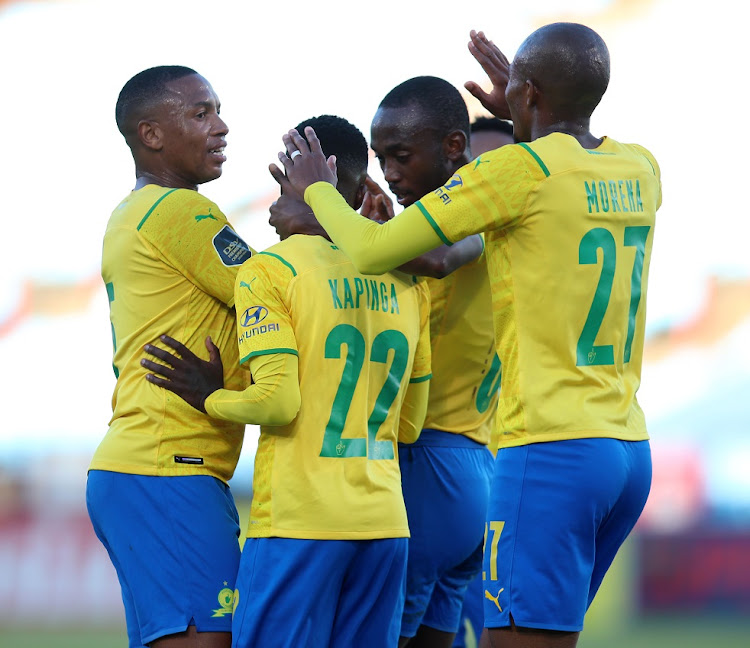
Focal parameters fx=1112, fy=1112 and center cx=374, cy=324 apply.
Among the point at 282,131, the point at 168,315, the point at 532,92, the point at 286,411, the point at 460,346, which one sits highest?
the point at 282,131

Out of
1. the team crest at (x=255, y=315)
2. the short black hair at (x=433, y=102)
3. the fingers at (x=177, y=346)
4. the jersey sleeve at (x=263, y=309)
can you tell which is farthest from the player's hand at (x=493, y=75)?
the fingers at (x=177, y=346)

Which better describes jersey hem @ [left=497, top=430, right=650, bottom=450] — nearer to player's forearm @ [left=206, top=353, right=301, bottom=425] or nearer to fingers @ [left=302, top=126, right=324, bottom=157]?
player's forearm @ [left=206, top=353, right=301, bottom=425]

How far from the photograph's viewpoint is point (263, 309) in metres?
3.45

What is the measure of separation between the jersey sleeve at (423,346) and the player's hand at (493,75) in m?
0.81

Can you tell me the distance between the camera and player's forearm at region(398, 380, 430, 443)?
4.02 m

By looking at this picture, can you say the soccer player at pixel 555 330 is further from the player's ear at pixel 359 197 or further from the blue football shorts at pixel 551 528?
the player's ear at pixel 359 197

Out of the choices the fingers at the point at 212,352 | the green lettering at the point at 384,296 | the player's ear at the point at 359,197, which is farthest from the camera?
the player's ear at the point at 359,197

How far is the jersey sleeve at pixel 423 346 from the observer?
13.0 ft

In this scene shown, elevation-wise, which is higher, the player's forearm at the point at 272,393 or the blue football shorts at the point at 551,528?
the player's forearm at the point at 272,393

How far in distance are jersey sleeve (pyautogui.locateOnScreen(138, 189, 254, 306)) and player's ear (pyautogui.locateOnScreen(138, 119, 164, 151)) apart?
1.14ft

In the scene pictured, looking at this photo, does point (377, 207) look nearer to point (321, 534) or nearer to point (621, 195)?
point (621, 195)

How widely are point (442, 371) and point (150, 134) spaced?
1.45 m

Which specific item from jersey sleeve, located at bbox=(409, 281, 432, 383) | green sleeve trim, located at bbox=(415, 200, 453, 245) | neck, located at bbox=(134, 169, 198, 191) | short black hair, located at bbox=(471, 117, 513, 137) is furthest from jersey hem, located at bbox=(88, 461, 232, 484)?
short black hair, located at bbox=(471, 117, 513, 137)

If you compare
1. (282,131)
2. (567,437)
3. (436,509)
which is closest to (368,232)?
(567,437)
